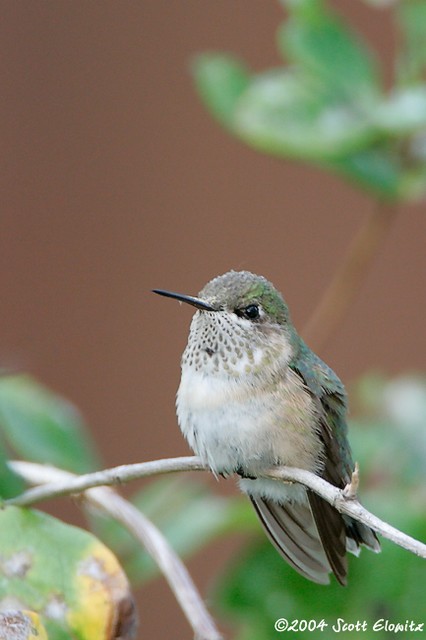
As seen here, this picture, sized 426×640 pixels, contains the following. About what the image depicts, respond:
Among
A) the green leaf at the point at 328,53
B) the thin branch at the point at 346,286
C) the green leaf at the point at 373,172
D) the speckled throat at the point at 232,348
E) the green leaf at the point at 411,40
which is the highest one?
the green leaf at the point at 411,40

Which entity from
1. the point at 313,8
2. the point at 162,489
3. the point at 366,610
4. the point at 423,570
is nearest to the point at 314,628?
the point at 366,610

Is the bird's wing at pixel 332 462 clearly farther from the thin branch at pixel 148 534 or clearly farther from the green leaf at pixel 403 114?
the green leaf at pixel 403 114

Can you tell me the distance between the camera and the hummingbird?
1530 mm

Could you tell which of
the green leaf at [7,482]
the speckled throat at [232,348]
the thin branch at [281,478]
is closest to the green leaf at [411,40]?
the speckled throat at [232,348]

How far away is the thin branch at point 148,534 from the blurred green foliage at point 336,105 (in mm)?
1024

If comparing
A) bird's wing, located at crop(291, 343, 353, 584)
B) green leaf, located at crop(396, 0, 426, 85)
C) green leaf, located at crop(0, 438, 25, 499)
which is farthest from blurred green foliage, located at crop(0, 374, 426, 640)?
green leaf, located at crop(396, 0, 426, 85)

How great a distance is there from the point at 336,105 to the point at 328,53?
129 mm

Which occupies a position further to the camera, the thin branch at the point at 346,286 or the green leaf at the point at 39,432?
the thin branch at the point at 346,286

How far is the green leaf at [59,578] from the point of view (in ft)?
4.27

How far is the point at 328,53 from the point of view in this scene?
7.70ft

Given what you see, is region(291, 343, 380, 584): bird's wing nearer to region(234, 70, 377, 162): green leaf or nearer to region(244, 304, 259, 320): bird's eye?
region(244, 304, 259, 320): bird's eye

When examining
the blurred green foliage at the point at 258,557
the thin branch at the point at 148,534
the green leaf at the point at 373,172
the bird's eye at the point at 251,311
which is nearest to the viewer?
the thin branch at the point at 148,534

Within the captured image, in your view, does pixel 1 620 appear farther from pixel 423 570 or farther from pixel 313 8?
pixel 313 8

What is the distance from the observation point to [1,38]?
443cm
